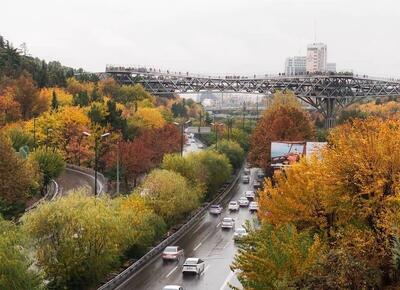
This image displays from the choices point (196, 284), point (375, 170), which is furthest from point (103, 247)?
point (375, 170)

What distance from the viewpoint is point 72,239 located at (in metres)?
29.1

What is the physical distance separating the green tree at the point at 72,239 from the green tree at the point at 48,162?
21448mm

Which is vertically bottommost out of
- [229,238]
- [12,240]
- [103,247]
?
[229,238]

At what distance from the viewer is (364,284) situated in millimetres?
17984

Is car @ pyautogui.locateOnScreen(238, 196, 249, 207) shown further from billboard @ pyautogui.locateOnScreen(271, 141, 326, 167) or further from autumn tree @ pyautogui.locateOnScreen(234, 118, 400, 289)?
autumn tree @ pyautogui.locateOnScreen(234, 118, 400, 289)

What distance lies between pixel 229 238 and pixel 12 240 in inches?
1004

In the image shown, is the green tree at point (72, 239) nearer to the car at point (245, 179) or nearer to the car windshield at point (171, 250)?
the car windshield at point (171, 250)

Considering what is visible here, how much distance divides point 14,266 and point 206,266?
1729 cm

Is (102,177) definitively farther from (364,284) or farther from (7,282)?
(364,284)

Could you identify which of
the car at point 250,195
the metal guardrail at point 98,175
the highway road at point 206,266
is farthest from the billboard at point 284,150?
the metal guardrail at point 98,175

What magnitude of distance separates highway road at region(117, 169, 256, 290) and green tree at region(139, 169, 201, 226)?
2.32 m

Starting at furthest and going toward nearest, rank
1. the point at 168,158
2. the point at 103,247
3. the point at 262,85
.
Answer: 1. the point at 262,85
2. the point at 168,158
3. the point at 103,247

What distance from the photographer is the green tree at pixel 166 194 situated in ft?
143

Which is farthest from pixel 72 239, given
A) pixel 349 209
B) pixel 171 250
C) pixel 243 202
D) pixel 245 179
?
pixel 245 179
